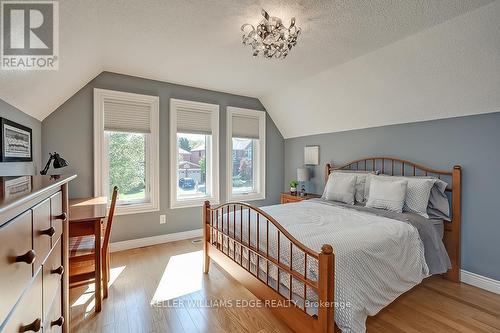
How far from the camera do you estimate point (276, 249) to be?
1.77 metres

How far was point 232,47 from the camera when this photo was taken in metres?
2.52

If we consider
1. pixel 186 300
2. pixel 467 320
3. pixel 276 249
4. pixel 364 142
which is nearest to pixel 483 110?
pixel 364 142

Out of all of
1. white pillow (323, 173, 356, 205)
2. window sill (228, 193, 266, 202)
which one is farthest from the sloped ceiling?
window sill (228, 193, 266, 202)

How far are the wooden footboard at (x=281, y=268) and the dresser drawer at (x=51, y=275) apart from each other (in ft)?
4.07

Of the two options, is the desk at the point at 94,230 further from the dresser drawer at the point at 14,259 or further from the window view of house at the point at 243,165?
the window view of house at the point at 243,165

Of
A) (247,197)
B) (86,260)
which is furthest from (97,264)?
(247,197)

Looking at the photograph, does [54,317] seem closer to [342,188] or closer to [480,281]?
[342,188]

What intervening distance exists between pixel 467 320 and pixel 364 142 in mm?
2260

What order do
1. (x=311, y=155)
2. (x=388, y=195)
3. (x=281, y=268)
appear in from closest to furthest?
(x=281, y=268) < (x=388, y=195) < (x=311, y=155)

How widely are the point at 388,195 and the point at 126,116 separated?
11.6 feet

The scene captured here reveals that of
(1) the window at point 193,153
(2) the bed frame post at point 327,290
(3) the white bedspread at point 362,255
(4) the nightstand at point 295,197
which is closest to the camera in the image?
(2) the bed frame post at point 327,290

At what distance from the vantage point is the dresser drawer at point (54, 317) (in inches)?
37.3

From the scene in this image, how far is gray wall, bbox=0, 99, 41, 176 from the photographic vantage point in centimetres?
175

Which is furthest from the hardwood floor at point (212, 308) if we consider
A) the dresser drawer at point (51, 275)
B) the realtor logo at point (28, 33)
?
the realtor logo at point (28, 33)
